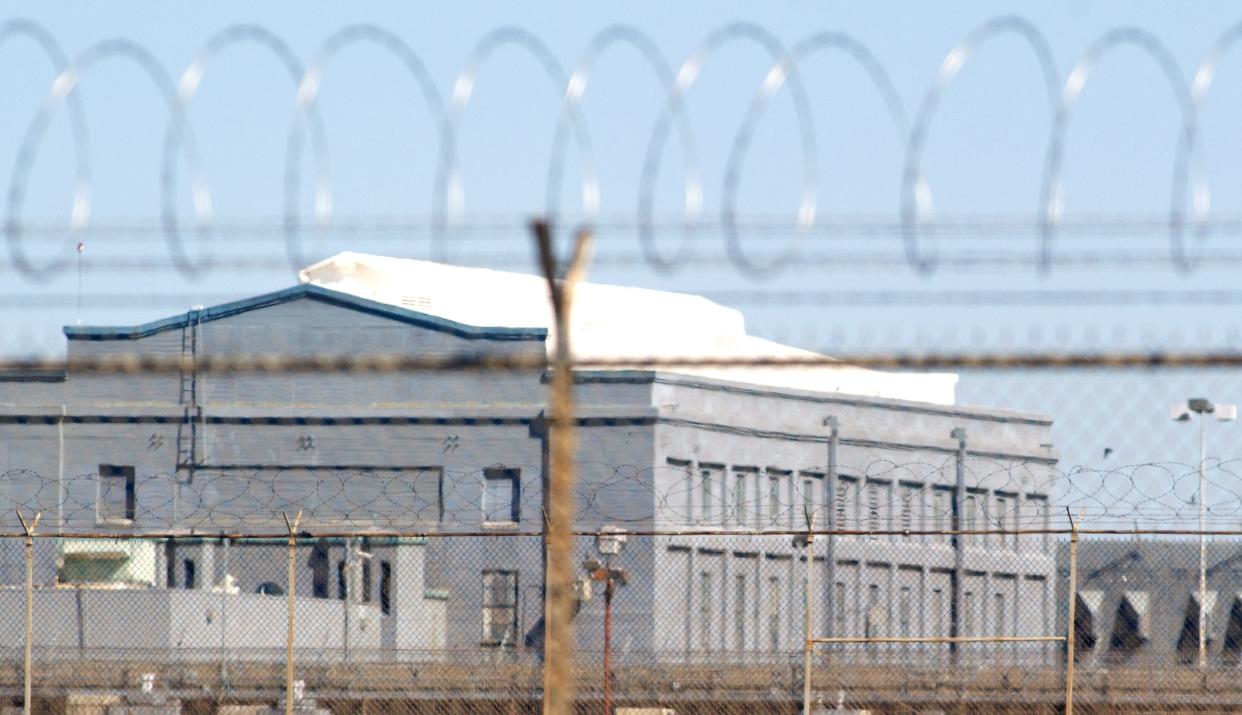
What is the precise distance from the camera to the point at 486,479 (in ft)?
145

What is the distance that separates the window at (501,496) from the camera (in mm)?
43625

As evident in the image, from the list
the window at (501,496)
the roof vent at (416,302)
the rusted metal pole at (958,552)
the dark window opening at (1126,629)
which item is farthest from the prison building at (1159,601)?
the roof vent at (416,302)

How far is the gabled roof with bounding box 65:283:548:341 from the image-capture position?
4425 cm

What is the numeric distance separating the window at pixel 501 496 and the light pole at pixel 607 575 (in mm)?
4545

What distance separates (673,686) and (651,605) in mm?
19055

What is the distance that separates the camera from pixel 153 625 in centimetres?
3341

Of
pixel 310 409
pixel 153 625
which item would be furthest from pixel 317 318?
pixel 153 625

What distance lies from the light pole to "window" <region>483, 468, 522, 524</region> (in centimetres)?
454

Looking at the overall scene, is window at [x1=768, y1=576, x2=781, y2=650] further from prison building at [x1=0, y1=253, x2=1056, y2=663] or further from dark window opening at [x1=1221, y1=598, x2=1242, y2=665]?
dark window opening at [x1=1221, y1=598, x2=1242, y2=665]

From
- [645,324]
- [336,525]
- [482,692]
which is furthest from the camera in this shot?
[645,324]

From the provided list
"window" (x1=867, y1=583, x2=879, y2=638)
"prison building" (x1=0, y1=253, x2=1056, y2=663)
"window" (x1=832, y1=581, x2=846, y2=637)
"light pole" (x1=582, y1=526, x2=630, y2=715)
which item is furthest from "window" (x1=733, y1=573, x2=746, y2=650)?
"light pole" (x1=582, y1=526, x2=630, y2=715)

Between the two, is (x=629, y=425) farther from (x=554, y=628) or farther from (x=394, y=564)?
(x=554, y=628)

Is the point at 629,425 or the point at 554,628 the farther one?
the point at 629,425

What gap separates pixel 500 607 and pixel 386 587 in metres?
2.77
